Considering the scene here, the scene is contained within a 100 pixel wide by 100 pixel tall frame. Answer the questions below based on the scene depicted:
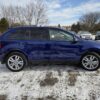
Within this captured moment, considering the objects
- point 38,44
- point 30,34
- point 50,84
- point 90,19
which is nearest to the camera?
point 50,84

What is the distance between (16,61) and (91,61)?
9.09 ft

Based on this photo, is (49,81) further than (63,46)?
No

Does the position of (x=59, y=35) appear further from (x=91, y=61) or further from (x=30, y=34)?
(x=91, y=61)

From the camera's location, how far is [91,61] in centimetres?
566

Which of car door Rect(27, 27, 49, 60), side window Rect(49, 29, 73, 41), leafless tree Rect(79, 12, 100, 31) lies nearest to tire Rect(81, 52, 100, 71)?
side window Rect(49, 29, 73, 41)

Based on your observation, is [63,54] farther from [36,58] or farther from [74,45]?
[36,58]

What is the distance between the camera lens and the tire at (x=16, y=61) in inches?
221

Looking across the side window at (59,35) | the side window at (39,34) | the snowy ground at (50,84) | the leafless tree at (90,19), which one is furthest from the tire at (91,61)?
the leafless tree at (90,19)

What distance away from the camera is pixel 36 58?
5.66 meters

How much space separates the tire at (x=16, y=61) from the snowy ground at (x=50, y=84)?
0.21m

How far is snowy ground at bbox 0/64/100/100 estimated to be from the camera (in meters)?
3.86

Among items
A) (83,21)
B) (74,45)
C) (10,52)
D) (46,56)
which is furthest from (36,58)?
(83,21)

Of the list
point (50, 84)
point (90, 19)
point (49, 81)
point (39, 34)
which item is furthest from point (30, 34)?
point (90, 19)

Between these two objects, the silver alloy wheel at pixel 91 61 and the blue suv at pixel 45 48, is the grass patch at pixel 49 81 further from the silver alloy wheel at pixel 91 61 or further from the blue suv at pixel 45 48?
the silver alloy wheel at pixel 91 61
